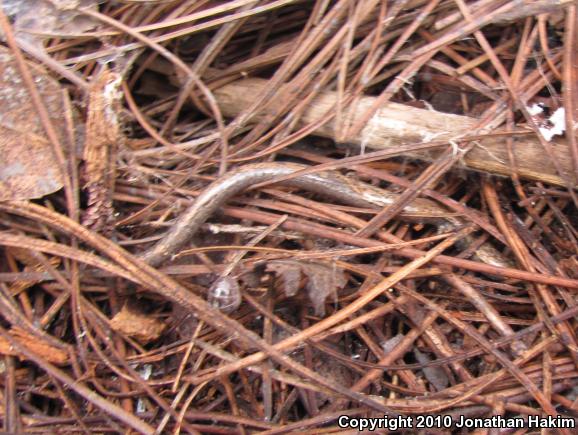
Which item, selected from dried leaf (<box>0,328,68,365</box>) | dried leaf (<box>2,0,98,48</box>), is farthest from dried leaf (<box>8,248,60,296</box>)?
dried leaf (<box>2,0,98,48</box>)

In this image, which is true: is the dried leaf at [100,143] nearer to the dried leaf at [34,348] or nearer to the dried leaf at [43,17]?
the dried leaf at [43,17]

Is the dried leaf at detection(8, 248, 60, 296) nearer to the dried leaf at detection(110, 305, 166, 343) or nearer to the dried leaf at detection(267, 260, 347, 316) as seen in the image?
the dried leaf at detection(110, 305, 166, 343)

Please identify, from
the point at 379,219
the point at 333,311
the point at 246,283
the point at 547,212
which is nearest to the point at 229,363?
the point at 246,283

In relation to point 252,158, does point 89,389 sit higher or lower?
lower

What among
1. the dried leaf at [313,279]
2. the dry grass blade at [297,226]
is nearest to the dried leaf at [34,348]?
the dry grass blade at [297,226]

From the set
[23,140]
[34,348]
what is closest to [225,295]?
[34,348]

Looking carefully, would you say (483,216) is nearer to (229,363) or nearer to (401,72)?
(401,72)
